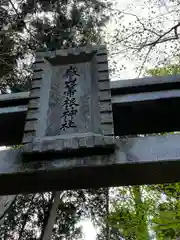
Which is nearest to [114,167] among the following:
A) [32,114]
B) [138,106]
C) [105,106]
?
[105,106]

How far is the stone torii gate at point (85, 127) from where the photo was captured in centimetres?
232

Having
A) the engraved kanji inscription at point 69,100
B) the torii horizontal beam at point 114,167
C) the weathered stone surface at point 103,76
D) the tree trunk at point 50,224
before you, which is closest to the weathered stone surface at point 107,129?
the torii horizontal beam at point 114,167

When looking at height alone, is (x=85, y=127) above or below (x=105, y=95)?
below

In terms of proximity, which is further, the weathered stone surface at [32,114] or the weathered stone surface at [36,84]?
the weathered stone surface at [36,84]

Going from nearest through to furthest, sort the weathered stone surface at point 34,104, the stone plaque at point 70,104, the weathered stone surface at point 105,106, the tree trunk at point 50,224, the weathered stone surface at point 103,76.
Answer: the stone plaque at point 70,104 → the weathered stone surface at point 105,106 → the weathered stone surface at point 34,104 → the weathered stone surface at point 103,76 → the tree trunk at point 50,224

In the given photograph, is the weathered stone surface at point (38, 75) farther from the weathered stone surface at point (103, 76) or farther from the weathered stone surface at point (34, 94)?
the weathered stone surface at point (103, 76)

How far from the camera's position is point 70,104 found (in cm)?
281

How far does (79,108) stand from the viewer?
9.07ft

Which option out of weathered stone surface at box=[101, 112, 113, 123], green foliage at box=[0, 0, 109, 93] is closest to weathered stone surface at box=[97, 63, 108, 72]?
weathered stone surface at box=[101, 112, 113, 123]

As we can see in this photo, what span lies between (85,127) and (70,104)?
36cm

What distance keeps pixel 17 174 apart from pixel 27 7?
18.5 feet

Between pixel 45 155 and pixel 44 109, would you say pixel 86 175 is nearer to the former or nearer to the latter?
pixel 45 155

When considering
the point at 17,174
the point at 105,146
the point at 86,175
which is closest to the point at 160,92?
the point at 105,146

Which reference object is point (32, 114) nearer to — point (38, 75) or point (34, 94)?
point (34, 94)
